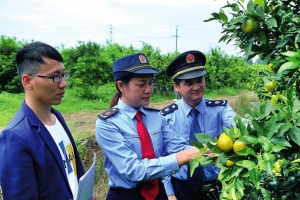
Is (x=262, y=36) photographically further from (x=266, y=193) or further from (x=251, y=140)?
(x=266, y=193)

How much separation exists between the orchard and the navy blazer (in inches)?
25.0

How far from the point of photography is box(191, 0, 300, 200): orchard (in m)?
0.93

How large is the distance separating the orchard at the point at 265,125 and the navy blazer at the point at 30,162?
0.64 m

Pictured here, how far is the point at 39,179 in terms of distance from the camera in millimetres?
1405

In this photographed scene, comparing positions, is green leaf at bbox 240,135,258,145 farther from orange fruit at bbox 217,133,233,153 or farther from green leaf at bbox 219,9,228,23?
green leaf at bbox 219,9,228,23

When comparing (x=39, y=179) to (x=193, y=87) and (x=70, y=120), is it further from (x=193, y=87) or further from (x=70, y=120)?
(x=70, y=120)

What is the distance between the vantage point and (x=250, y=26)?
1093 mm

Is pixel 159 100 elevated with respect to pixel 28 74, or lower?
lower

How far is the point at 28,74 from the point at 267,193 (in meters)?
1.07

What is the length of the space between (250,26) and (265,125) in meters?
0.34

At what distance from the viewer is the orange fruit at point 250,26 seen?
1.09m

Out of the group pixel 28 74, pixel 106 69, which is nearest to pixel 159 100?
pixel 106 69

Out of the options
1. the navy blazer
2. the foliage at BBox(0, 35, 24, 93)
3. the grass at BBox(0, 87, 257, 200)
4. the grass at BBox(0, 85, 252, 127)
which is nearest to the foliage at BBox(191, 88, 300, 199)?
the grass at BBox(0, 87, 257, 200)

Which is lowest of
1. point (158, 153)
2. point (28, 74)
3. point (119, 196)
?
point (119, 196)
